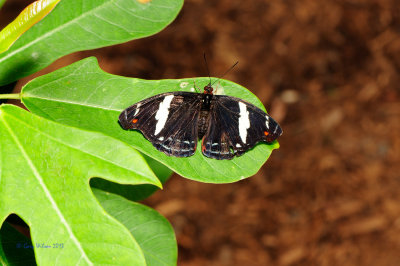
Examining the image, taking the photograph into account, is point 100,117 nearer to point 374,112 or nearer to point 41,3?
point 41,3

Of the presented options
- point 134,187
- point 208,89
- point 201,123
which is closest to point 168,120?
point 201,123

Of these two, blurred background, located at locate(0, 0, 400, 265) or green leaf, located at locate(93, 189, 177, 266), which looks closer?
green leaf, located at locate(93, 189, 177, 266)

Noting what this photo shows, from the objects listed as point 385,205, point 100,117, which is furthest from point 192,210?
point 100,117

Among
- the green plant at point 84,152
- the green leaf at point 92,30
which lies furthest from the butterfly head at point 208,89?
the green leaf at point 92,30

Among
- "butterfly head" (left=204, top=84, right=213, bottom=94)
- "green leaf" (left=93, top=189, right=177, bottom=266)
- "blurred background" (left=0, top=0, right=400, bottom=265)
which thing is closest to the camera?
"butterfly head" (left=204, top=84, right=213, bottom=94)

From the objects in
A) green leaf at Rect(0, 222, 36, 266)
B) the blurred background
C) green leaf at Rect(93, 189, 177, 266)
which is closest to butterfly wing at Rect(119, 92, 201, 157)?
green leaf at Rect(93, 189, 177, 266)

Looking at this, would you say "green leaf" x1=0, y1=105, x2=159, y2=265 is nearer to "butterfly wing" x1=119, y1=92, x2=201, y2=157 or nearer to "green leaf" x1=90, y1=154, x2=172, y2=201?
"butterfly wing" x1=119, y1=92, x2=201, y2=157

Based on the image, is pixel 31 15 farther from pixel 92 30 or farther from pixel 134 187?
pixel 134 187
